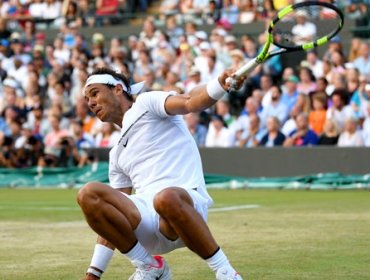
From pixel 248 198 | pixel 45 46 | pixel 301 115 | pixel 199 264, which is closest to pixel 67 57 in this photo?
pixel 45 46

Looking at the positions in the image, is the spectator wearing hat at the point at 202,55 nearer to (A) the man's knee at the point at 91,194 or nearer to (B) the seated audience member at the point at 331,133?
(B) the seated audience member at the point at 331,133

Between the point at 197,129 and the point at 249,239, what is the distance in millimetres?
9723

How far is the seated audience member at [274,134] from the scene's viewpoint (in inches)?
749

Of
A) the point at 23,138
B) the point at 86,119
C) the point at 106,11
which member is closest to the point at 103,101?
the point at 23,138

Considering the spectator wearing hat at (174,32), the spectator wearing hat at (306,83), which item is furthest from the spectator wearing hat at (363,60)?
the spectator wearing hat at (174,32)

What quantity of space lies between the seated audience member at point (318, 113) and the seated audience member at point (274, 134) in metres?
0.60

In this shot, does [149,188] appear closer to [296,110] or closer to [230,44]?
[296,110]

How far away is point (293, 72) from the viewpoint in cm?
2108

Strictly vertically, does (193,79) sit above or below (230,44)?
below

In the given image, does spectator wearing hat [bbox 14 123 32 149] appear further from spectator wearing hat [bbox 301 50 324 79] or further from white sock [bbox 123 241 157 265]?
white sock [bbox 123 241 157 265]

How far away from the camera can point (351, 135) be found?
59.5ft

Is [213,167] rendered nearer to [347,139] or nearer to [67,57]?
[347,139]

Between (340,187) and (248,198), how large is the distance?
2154 millimetres

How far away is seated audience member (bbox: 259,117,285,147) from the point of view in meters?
19.0
